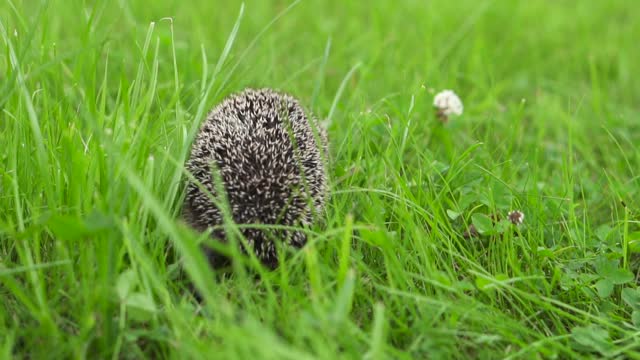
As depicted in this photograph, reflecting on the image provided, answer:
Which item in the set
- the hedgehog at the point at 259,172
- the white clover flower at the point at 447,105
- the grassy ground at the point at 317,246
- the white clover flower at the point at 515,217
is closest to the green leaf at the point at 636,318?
the grassy ground at the point at 317,246

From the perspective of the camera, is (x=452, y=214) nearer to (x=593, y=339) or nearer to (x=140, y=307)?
(x=593, y=339)

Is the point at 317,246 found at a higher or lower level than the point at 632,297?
higher


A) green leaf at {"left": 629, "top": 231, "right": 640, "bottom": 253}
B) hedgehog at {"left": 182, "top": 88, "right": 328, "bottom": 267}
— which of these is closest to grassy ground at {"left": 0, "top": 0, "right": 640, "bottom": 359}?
green leaf at {"left": 629, "top": 231, "right": 640, "bottom": 253}

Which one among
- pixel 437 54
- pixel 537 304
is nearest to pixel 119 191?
pixel 537 304

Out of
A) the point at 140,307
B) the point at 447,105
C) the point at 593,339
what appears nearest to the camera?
the point at 140,307

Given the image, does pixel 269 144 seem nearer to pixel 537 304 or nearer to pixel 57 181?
pixel 57 181

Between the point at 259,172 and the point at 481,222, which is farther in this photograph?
the point at 481,222

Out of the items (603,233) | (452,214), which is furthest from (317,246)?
(603,233)

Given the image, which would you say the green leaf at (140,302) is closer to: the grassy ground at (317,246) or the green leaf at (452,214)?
the grassy ground at (317,246)
